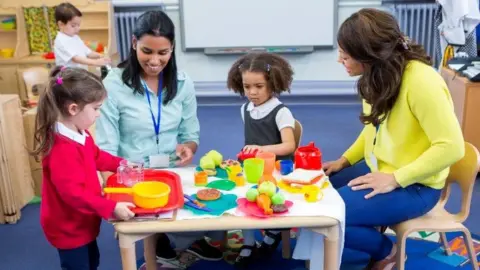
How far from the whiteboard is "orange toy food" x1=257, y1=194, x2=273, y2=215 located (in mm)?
3389

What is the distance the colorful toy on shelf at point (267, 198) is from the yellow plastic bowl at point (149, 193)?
0.23 meters

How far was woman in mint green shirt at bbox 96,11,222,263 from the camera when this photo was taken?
187 centimetres

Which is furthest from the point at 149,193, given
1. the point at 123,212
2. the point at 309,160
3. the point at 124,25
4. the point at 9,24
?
the point at 9,24

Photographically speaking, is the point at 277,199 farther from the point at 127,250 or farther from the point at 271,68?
the point at 271,68

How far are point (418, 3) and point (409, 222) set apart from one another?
317 centimetres

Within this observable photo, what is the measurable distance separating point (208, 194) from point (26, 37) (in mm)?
A: 3705

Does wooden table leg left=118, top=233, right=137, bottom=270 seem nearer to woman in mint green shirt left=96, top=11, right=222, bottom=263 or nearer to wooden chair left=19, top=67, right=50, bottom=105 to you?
woman in mint green shirt left=96, top=11, right=222, bottom=263

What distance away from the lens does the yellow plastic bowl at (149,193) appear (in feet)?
4.74

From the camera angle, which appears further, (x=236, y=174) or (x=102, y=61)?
(x=102, y=61)

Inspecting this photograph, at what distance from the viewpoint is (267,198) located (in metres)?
1.46

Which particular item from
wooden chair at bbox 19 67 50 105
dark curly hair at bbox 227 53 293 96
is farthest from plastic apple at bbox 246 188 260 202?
wooden chair at bbox 19 67 50 105

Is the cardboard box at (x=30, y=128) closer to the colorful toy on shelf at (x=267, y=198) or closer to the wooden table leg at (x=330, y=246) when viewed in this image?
the colorful toy on shelf at (x=267, y=198)

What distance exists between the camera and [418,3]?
4492 millimetres

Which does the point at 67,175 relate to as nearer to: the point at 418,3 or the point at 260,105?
the point at 260,105
